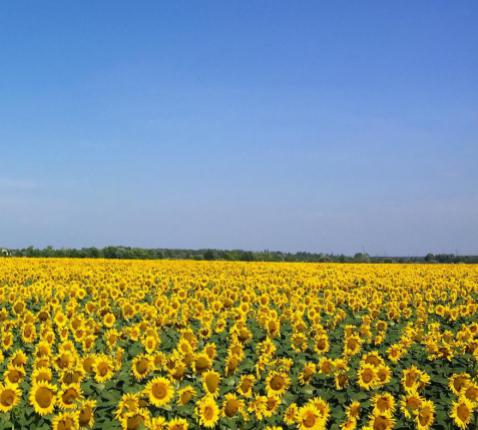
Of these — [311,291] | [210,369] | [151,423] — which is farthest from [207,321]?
[311,291]

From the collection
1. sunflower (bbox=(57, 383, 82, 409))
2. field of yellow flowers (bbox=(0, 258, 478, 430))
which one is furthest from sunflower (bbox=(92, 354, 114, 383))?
sunflower (bbox=(57, 383, 82, 409))

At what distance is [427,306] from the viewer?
55.2 feet

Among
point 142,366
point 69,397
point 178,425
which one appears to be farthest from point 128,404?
point 142,366

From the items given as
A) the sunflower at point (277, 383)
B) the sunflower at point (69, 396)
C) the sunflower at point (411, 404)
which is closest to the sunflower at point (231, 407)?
the sunflower at point (277, 383)

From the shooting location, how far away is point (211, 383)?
7555 mm

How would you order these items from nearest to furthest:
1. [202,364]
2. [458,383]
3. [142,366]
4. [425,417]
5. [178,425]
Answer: [178,425], [425,417], [142,366], [202,364], [458,383]

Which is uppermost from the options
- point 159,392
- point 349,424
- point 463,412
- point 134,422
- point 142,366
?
point 142,366

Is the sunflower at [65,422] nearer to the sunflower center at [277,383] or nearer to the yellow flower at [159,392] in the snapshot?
the yellow flower at [159,392]

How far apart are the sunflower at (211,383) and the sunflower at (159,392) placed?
668mm

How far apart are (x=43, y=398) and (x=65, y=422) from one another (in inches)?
25.1

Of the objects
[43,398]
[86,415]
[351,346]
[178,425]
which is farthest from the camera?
[351,346]

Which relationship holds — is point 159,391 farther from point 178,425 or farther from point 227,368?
point 227,368

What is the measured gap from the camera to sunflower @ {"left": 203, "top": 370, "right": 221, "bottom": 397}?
7.50 m

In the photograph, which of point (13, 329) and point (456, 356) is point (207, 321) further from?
point (456, 356)
